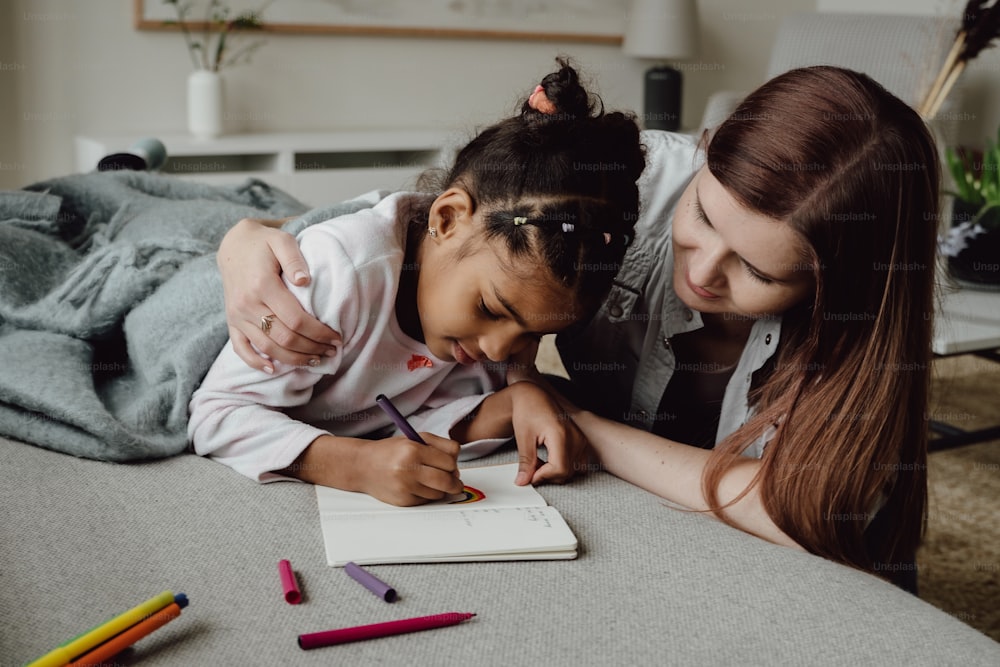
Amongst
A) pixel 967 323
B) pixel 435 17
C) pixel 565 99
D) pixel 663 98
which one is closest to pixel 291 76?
pixel 435 17

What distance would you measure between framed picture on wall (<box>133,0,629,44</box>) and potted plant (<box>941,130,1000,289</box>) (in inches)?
89.9

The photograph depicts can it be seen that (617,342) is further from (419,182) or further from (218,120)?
(218,120)

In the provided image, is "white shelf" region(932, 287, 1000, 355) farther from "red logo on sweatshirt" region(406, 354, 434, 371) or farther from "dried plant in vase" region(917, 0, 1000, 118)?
"dried plant in vase" region(917, 0, 1000, 118)

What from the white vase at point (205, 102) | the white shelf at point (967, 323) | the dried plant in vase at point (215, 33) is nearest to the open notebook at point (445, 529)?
the white shelf at point (967, 323)

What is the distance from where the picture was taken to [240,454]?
108 cm

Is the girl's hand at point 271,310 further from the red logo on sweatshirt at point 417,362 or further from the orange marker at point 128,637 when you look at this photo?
the orange marker at point 128,637

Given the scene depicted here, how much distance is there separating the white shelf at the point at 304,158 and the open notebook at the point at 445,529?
225 centimetres

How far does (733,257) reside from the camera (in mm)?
1111

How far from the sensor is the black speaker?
13.3ft

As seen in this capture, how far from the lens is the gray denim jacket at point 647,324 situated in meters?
1.37

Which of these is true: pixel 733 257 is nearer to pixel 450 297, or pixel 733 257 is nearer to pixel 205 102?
pixel 450 297

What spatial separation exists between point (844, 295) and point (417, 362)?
1.69ft

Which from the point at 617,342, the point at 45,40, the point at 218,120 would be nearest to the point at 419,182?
the point at 617,342

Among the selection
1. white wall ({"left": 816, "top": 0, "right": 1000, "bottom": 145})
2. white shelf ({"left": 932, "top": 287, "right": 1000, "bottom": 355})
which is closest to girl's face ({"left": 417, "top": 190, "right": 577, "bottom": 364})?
white shelf ({"left": 932, "top": 287, "right": 1000, "bottom": 355})
